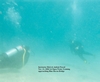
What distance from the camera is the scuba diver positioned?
9422 mm

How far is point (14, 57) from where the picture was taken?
9.93m

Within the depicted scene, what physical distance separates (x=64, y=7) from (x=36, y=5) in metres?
14.5

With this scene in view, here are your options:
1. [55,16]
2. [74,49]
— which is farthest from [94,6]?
[74,49]

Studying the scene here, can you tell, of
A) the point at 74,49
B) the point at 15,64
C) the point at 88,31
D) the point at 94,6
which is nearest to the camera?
the point at 15,64

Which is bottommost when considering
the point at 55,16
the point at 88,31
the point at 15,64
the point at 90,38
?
the point at 15,64

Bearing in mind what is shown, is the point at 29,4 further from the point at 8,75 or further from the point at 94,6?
the point at 8,75

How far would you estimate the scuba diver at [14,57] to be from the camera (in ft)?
30.9

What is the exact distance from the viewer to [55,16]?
9750 centimetres

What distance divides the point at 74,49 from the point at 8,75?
6.74 m

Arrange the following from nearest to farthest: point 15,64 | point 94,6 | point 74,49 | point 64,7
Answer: point 15,64 < point 74,49 < point 94,6 < point 64,7

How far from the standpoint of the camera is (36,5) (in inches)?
3273

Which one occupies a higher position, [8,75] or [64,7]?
[64,7]

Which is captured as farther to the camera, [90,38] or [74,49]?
[90,38]

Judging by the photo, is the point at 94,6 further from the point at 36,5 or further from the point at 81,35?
the point at 36,5
